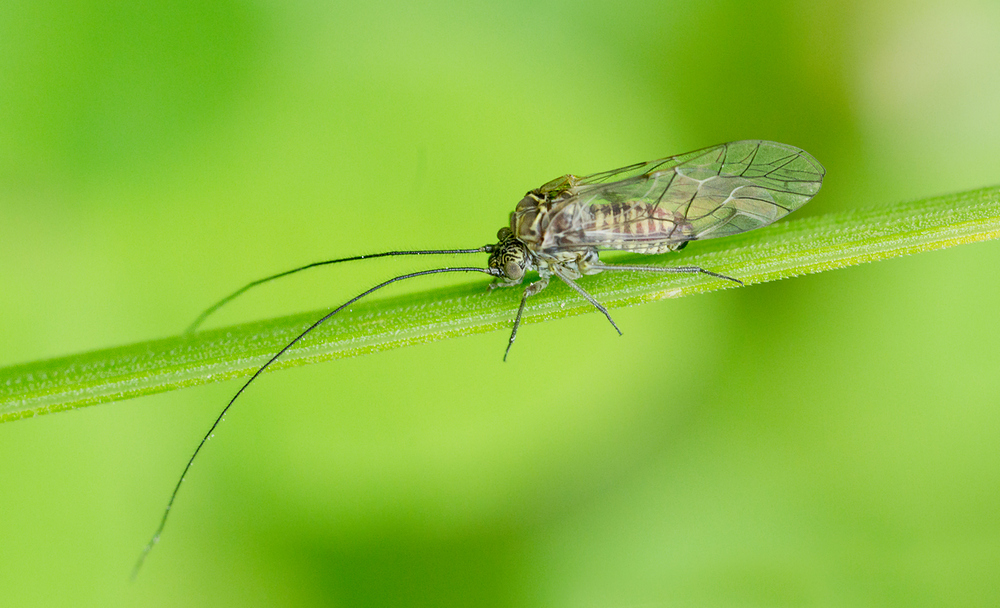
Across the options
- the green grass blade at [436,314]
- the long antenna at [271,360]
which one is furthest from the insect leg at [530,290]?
the long antenna at [271,360]

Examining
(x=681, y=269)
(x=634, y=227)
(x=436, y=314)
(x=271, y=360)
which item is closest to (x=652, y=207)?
(x=634, y=227)

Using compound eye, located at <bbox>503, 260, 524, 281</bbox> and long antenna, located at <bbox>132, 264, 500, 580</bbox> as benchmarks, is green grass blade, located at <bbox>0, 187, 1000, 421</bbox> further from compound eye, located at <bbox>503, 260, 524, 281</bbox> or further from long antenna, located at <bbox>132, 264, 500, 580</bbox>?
compound eye, located at <bbox>503, 260, 524, 281</bbox>

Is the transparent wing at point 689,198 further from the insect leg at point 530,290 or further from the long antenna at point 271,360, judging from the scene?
the long antenna at point 271,360

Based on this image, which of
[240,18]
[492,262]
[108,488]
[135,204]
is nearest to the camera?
[492,262]

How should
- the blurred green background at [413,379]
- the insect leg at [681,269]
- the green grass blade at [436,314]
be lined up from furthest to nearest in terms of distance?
the blurred green background at [413,379] < the insect leg at [681,269] < the green grass blade at [436,314]

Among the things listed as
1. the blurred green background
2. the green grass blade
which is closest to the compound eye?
the green grass blade

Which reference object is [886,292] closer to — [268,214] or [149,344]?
[268,214]

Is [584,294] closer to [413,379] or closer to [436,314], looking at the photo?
[436,314]

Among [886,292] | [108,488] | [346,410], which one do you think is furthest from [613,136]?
[108,488]
